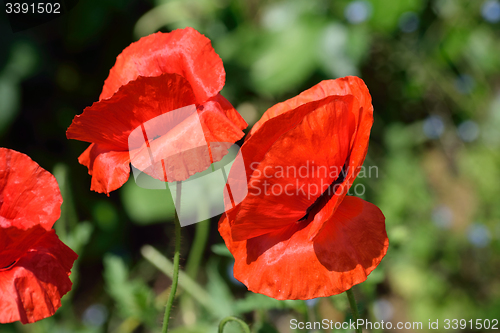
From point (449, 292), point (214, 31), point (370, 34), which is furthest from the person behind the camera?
point (370, 34)

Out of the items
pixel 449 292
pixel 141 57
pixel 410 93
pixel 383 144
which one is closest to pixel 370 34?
pixel 410 93

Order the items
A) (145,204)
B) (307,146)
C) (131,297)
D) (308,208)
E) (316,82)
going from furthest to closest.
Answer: (316,82)
(145,204)
(131,297)
(308,208)
(307,146)

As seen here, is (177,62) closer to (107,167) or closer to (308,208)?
(107,167)

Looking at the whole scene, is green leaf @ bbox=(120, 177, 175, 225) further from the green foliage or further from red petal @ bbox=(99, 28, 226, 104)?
red petal @ bbox=(99, 28, 226, 104)

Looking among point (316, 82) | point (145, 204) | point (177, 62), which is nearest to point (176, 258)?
point (177, 62)

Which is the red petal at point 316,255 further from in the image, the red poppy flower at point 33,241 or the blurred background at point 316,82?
the blurred background at point 316,82

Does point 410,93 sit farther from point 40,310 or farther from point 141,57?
point 40,310
